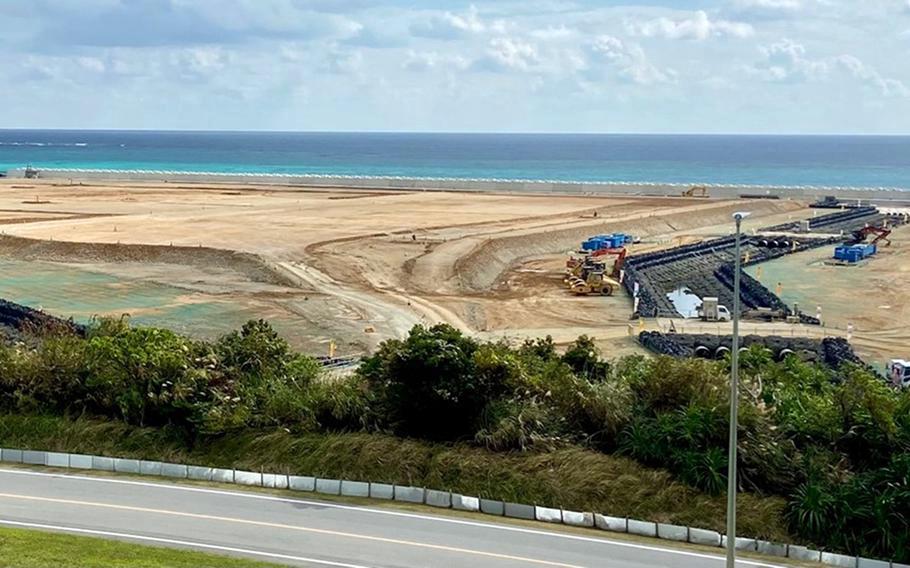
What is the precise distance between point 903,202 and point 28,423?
394 ft

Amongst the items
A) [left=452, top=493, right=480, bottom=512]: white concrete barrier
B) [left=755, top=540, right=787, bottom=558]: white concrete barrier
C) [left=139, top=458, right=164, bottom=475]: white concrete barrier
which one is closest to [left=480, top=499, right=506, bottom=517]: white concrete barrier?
[left=452, top=493, right=480, bottom=512]: white concrete barrier

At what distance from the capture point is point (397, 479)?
26703mm

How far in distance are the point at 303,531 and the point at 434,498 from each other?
376 cm

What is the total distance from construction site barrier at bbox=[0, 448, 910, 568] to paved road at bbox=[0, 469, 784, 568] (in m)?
0.82

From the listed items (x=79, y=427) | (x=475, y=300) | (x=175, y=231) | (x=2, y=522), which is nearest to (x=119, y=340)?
(x=79, y=427)

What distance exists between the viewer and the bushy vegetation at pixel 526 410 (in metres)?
25.3

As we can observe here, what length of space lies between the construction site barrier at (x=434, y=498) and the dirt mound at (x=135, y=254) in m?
39.4

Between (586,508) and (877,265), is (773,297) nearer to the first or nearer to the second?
(877,265)

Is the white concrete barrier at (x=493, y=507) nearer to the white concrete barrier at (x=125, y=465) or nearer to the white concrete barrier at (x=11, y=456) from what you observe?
the white concrete barrier at (x=125, y=465)

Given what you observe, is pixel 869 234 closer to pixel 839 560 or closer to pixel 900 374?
pixel 900 374

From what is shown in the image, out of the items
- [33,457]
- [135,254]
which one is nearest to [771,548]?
[33,457]

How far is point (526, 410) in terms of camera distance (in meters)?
28.1

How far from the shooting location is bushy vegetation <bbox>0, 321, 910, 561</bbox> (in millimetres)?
25328

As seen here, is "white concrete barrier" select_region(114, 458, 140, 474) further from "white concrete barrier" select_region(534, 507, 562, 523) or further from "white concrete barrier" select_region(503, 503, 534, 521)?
"white concrete barrier" select_region(534, 507, 562, 523)
